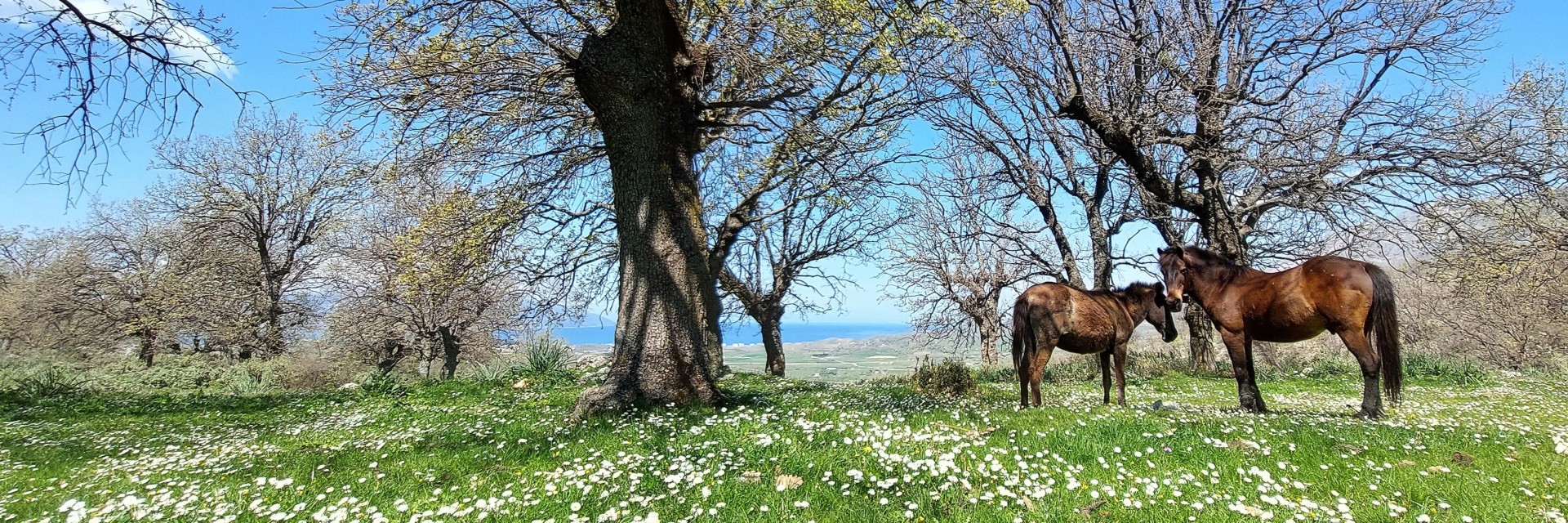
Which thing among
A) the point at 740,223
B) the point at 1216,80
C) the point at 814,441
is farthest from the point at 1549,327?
the point at 814,441

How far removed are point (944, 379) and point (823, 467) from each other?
734 cm

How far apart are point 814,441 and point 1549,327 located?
36979 mm

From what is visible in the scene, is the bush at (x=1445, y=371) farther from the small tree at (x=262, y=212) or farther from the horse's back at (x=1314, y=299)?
the small tree at (x=262, y=212)

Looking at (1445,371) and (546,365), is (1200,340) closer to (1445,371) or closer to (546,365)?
(1445,371)

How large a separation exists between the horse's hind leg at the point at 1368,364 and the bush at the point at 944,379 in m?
5.30

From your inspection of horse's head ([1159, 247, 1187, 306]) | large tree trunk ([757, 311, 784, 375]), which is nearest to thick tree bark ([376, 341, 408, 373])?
large tree trunk ([757, 311, 784, 375])

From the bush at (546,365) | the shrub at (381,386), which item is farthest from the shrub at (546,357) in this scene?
the shrub at (381,386)

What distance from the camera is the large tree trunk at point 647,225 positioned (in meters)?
8.79

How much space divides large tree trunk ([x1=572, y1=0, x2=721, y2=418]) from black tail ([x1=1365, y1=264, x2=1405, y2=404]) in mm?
8611

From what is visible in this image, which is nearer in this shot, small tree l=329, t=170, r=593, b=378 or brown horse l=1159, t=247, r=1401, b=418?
brown horse l=1159, t=247, r=1401, b=418

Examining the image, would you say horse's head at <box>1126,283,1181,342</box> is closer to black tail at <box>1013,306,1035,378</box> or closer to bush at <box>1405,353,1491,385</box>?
black tail at <box>1013,306,1035,378</box>

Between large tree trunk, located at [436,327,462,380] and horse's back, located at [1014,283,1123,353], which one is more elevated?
horse's back, located at [1014,283,1123,353]

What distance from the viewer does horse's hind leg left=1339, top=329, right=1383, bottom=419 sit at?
837 centimetres

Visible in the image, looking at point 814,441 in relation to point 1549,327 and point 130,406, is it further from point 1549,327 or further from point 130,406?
point 1549,327
